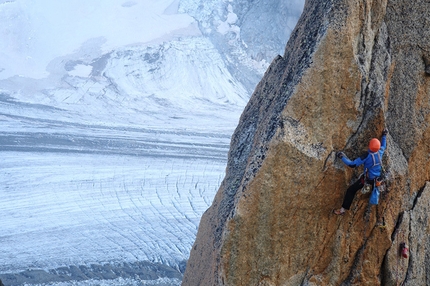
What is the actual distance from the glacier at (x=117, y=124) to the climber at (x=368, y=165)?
207 inches

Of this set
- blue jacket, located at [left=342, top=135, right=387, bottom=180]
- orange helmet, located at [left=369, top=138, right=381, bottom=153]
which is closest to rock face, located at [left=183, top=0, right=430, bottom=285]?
blue jacket, located at [left=342, top=135, right=387, bottom=180]

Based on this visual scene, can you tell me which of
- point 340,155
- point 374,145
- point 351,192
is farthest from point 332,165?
point 374,145

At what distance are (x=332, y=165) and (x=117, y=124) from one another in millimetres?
11936

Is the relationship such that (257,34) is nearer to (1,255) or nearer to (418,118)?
(1,255)

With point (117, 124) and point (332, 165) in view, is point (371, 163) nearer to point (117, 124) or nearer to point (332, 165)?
point (332, 165)

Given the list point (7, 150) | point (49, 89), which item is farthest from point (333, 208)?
point (49, 89)

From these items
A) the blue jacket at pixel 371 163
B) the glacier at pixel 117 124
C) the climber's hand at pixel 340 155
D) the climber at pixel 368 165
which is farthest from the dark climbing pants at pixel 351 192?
the glacier at pixel 117 124

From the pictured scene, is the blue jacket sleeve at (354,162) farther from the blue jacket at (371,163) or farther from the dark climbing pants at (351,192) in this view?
the dark climbing pants at (351,192)

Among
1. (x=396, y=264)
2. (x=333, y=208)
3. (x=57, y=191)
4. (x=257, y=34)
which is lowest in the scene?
(x=57, y=191)

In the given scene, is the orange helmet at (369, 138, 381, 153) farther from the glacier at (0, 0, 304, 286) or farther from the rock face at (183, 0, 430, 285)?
the glacier at (0, 0, 304, 286)

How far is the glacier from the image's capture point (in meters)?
9.69

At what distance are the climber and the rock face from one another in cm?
9

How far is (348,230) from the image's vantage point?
15.2 feet

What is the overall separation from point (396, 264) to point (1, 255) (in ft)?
23.5
